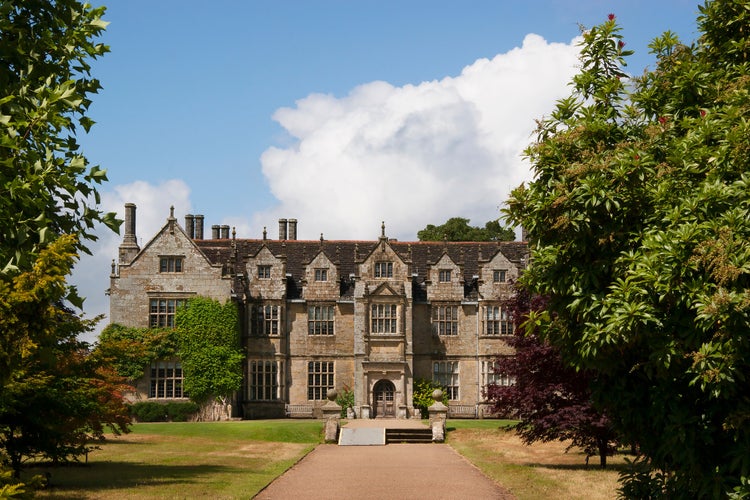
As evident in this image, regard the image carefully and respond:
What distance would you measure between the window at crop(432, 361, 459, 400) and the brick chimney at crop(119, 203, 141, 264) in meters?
18.1

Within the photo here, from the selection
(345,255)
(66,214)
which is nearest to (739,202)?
(66,214)

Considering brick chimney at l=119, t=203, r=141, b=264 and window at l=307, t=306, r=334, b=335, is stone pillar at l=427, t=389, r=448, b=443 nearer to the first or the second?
window at l=307, t=306, r=334, b=335

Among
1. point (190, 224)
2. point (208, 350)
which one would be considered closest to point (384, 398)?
point (208, 350)

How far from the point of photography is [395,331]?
163 ft

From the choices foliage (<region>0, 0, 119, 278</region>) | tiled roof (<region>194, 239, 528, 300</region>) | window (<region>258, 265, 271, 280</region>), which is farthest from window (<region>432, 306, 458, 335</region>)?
foliage (<region>0, 0, 119, 278</region>)

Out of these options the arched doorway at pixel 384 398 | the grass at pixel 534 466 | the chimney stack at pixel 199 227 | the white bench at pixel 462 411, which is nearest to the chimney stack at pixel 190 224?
the chimney stack at pixel 199 227

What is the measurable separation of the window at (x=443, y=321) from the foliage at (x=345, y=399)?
19.6 ft

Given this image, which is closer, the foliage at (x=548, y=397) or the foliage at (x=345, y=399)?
the foliage at (x=548, y=397)

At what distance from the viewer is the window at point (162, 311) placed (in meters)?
47.8

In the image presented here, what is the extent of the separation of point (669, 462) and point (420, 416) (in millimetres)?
35527

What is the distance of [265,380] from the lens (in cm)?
5000

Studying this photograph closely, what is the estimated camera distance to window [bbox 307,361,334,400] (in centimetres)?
5047

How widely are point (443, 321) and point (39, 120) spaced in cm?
4320

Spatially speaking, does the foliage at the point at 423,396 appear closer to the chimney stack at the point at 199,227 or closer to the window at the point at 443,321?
the window at the point at 443,321
